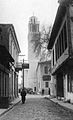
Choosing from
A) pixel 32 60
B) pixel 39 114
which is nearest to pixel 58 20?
pixel 39 114

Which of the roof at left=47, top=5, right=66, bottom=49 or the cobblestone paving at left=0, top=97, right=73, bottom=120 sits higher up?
the roof at left=47, top=5, right=66, bottom=49

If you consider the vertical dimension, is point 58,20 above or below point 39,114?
above

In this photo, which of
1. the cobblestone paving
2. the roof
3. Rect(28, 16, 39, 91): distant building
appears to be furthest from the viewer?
Rect(28, 16, 39, 91): distant building

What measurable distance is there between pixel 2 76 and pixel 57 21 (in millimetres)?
7306

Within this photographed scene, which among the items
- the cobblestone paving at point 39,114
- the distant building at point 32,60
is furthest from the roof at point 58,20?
the distant building at point 32,60

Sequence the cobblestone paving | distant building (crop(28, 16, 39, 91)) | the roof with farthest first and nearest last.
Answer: distant building (crop(28, 16, 39, 91))
the roof
the cobblestone paving

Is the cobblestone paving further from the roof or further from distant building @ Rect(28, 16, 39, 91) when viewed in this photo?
distant building @ Rect(28, 16, 39, 91)

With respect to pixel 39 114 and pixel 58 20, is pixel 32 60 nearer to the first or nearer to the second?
pixel 58 20

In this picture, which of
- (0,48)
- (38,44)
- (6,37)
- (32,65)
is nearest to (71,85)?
(0,48)

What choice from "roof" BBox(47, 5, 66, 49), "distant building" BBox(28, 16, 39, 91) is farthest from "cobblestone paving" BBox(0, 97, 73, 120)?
"distant building" BBox(28, 16, 39, 91)

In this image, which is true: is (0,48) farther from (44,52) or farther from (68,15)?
(44,52)

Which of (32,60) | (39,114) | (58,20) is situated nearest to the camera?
(39,114)

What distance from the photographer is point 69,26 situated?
20.4m

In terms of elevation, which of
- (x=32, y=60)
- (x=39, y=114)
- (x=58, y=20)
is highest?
(x=32, y=60)
